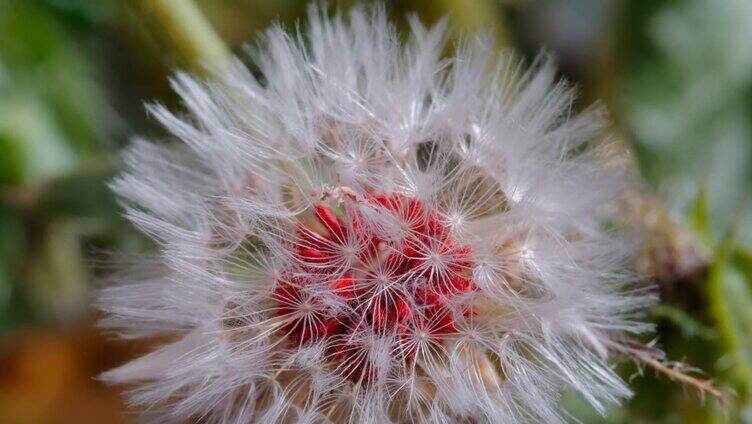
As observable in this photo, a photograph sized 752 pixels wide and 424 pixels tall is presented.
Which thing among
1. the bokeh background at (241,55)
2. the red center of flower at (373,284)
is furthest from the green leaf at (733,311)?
the red center of flower at (373,284)

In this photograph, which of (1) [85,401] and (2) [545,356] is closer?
(2) [545,356]

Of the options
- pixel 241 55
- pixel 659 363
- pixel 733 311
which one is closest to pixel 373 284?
pixel 659 363

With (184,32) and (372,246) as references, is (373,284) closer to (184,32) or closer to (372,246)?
(372,246)

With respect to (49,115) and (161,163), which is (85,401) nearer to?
(49,115)

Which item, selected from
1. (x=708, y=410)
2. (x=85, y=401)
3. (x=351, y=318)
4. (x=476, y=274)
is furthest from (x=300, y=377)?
(x=85, y=401)

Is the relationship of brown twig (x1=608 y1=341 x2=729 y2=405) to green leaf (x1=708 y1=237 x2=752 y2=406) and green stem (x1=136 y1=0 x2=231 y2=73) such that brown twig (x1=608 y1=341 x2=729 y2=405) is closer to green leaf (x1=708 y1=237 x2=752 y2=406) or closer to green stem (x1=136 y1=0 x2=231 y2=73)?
green leaf (x1=708 y1=237 x2=752 y2=406)

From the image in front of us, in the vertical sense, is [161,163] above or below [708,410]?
above

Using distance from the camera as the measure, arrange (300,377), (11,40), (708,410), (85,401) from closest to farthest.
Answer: (300,377), (708,410), (11,40), (85,401)
